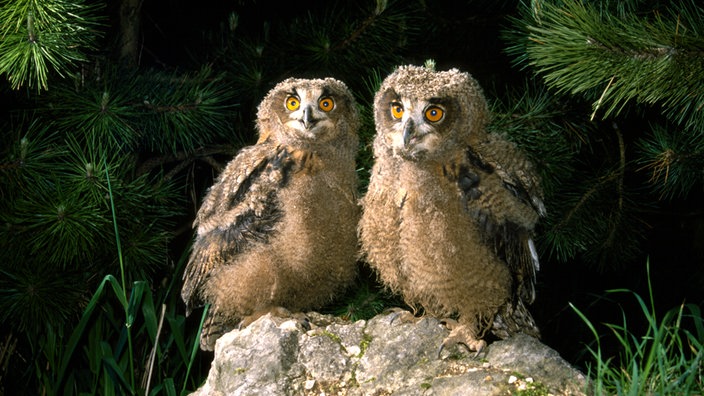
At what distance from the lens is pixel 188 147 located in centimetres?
443

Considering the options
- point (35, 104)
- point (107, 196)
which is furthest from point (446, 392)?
point (35, 104)

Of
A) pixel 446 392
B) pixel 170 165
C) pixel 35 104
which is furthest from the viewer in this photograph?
pixel 170 165

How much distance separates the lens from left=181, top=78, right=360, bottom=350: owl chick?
3.40 meters

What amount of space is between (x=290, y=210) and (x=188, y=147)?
123cm

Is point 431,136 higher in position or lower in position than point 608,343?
higher

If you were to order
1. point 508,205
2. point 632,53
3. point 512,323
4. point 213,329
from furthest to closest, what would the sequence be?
1. point 213,329
2. point 512,323
3. point 508,205
4. point 632,53

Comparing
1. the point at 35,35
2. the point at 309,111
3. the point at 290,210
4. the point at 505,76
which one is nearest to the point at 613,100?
the point at 505,76

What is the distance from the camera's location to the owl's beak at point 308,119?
3324mm

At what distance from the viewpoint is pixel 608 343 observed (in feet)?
18.0

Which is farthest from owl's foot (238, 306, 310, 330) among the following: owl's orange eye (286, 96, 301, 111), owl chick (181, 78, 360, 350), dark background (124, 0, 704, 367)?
dark background (124, 0, 704, 367)

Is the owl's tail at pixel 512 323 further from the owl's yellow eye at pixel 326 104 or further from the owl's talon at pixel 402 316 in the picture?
the owl's yellow eye at pixel 326 104

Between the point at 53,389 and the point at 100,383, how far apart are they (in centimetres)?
28

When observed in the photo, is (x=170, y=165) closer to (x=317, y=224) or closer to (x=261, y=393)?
(x=317, y=224)

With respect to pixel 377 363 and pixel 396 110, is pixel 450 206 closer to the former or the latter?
pixel 396 110
